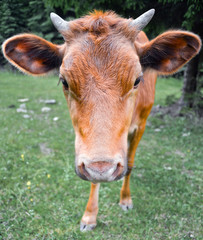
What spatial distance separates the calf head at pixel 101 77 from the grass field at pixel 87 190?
5.65 ft

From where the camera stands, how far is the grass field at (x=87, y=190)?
3191mm

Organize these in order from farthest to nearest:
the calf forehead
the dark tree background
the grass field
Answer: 1. the dark tree background
2. the grass field
3. the calf forehead

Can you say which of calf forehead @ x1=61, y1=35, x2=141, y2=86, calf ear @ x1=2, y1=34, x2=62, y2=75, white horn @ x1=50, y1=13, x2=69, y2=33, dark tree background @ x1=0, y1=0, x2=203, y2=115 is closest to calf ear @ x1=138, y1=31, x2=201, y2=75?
calf forehead @ x1=61, y1=35, x2=141, y2=86

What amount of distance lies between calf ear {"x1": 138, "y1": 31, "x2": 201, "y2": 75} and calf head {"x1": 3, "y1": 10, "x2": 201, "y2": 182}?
0.04ft

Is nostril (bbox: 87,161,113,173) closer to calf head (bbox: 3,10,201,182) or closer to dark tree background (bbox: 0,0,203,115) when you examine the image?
calf head (bbox: 3,10,201,182)

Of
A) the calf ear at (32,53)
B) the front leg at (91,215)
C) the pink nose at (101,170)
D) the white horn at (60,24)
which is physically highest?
the white horn at (60,24)

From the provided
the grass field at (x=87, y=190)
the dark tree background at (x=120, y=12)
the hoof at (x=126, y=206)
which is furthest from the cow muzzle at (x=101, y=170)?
the dark tree background at (x=120, y=12)

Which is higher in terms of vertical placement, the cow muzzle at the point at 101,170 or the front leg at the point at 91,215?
the cow muzzle at the point at 101,170

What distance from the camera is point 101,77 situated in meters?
2.04

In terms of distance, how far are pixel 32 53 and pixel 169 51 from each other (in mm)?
1707

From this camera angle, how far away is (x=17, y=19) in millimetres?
4484

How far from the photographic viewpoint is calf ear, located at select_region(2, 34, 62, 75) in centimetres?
264

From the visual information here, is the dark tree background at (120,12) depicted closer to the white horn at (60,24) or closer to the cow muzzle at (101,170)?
the white horn at (60,24)

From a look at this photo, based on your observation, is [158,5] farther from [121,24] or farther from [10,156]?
[10,156]
